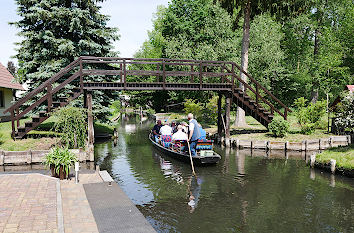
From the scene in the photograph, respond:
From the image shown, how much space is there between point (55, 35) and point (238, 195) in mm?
19626

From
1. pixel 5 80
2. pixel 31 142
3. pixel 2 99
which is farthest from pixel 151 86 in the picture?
pixel 2 99

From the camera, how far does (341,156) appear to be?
48.0 ft

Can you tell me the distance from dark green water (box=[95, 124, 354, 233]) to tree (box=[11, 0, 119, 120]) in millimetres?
9766

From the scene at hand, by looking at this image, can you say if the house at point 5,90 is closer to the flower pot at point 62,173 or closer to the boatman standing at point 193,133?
the flower pot at point 62,173

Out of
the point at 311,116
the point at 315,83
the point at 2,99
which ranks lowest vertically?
the point at 311,116

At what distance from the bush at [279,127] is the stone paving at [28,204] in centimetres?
1582

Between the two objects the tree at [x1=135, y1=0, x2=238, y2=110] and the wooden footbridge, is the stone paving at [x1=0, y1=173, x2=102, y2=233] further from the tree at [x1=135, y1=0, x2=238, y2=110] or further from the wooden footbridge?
the tree at [x1=135, y1=0, x2=238, y2=110]

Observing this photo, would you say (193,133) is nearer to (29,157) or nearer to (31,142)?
(29,157)

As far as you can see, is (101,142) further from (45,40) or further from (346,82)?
(346,82)

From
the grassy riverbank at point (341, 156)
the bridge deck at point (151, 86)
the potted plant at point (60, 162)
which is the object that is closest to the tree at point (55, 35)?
the bridge deck at point (151, 86)

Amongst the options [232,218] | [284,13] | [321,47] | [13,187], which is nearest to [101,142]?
[13,187]

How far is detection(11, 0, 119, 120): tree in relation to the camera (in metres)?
21.9

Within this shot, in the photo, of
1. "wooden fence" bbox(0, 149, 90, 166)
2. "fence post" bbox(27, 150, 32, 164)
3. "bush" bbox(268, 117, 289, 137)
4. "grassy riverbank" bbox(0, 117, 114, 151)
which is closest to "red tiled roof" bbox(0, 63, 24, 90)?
"grassy riverbank" bbox(0, 117, 114, 151)

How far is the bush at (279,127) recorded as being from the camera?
2095 centimetres
